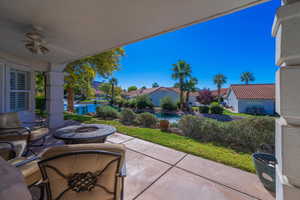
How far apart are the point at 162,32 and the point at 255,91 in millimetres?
21359

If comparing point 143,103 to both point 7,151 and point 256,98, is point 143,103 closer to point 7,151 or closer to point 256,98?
point 7,151

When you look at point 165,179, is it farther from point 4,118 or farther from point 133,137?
point 4,118

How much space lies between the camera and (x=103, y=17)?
197cm

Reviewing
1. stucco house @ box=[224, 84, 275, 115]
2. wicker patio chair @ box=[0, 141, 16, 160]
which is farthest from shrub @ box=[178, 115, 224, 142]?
stucco house @ box=[224, 84, 275, 115]

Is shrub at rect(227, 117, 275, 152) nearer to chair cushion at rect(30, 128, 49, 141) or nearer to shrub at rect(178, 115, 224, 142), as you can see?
shrub at rect(178, 115, 224, 142)

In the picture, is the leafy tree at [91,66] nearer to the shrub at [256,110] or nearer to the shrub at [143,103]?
the shrub at [143,103]

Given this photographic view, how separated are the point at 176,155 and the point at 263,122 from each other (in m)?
2.81

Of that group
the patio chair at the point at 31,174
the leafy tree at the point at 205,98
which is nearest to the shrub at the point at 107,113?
the patio chair at the point at 31,174

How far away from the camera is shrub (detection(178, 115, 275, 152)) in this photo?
3.42 meters

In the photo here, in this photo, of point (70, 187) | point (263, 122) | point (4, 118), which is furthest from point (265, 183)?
point (4, 118)

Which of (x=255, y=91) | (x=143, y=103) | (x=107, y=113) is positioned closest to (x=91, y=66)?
(x=107, y=113)

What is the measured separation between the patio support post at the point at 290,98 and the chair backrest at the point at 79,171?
4.71ft

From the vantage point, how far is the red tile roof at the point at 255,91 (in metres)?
16.7

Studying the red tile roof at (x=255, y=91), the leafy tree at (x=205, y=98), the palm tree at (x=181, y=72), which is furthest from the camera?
the leafy tree at (x=205, y=98)
